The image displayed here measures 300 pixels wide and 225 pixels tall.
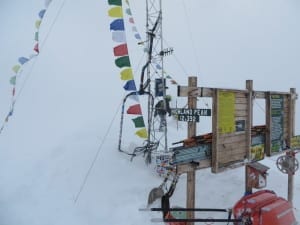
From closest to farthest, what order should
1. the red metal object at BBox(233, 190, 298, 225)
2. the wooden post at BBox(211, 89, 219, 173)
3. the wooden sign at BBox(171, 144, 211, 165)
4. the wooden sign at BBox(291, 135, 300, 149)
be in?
the wooden sign at BBox(171, 144, 211, 165), the red metal object at BBox(233, 190, 298, 225), the wooden post at BBox(211, 89, 219, 173), the wooden sign at BBox(291, 135, 300, 149)

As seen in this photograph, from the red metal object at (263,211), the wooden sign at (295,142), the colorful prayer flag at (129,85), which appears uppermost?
the colorful prayer flag at (129,85)

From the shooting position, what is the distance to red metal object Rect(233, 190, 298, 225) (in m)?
3.43

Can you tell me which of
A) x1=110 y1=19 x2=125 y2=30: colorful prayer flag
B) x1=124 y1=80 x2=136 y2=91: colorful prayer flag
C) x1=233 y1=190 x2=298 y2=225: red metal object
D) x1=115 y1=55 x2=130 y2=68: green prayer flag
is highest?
x1=110 y1=19 x2=125 y2=30: colorful prayer flag

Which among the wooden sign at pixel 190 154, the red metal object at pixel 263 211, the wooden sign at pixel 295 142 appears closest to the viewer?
the wooden sign at pixel 190 154

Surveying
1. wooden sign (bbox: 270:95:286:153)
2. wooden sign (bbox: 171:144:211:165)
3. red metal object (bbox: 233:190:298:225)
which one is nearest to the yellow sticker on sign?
wooden sign (bbox: 171:144:211:165)

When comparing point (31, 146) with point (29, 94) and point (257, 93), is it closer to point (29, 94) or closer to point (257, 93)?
point (29, 94)

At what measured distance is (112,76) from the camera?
10.4m

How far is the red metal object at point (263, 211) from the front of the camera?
343 centimetres

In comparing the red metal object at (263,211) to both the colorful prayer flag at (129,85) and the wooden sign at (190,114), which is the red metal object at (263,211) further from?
the colorful prayer flag at (129,85)

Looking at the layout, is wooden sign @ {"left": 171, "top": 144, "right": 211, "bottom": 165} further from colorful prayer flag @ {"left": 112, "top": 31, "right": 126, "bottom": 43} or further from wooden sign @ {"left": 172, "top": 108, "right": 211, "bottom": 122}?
colorful prayer flag @ {"left": 112, "top": 31, "right": 126, "bottom": 43}

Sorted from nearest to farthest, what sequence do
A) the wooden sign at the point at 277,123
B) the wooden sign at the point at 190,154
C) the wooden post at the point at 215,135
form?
the wooden sign at the point at 190,154, the wooden post at the point at 215,135, the wooden sign at the point at 277,123

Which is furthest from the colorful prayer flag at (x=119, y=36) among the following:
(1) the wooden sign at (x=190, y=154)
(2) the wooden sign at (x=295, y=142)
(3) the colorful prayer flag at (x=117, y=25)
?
(2) the wooden sign at (x=295, y=142)

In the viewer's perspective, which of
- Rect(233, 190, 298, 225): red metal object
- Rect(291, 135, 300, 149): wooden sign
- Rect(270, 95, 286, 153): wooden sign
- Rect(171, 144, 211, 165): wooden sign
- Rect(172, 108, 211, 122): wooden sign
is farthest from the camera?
Rect(291, 135, 300, 149): wooden sign

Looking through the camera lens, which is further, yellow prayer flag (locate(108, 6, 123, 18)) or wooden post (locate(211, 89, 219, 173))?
yellow prayer flag (locate(108, 6, 123, 18))
